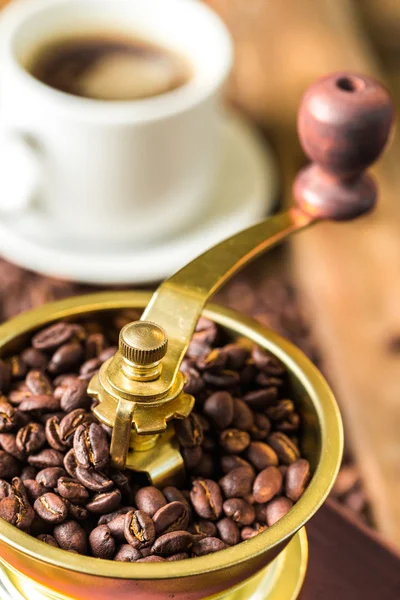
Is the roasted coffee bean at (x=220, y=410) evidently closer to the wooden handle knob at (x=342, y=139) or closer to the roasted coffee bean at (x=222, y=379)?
the roasted coffee bean at (x=222, y=379)

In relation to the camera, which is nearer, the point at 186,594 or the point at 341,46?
the point at 186,594

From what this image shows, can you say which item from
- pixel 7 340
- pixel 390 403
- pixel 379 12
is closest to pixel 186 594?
pixel 7 340

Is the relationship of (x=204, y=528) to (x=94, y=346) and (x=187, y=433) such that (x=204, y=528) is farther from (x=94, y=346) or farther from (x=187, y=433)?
(x=94, y=346)

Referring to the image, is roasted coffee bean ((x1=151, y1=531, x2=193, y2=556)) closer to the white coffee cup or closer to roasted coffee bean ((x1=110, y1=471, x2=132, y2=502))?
roasted coffee bean ((x1=110, y1=471, x2=132, y2=502))

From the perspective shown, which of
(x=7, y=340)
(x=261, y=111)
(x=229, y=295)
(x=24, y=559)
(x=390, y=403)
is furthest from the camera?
(x=261, y=111)

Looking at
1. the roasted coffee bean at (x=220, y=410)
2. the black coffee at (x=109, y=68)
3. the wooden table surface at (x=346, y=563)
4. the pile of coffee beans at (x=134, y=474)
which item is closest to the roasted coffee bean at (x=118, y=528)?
the pile of coffee beans at (x=134, y=474)

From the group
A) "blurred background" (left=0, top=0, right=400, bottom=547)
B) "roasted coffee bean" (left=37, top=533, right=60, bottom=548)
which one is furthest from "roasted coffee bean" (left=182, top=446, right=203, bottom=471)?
"blurred background" (left=0, top=0, right=400, bottom=547)

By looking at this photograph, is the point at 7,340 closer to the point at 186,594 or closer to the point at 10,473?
the point at 10,473
